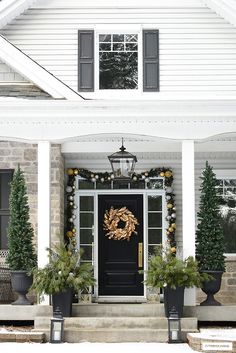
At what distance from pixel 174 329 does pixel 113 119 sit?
11.4ft

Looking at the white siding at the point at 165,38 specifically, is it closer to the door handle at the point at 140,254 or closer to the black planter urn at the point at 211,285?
the door handle at the point at 140,254

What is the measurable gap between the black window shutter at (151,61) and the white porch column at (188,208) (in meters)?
3.54

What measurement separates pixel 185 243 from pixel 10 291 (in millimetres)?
3817

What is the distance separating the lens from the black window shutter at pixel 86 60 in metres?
16.0

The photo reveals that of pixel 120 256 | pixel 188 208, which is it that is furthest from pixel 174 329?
pixel 120 256

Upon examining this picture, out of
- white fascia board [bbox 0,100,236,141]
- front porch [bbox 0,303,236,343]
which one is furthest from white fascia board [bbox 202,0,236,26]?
front porch [bbox 0,303,236,343]

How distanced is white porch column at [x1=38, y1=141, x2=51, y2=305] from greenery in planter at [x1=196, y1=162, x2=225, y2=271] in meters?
2.47

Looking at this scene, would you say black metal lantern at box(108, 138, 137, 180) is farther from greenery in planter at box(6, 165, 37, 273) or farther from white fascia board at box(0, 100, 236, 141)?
greenery in planter at box(6, 165, 37, 273)

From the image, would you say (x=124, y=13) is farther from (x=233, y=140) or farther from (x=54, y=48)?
(x=233, y=140)

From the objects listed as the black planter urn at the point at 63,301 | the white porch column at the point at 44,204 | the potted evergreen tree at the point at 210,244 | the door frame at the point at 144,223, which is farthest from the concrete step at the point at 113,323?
the door frame at the point at 144,223

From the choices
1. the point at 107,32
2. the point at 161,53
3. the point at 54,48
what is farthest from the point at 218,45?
the point at 54,48

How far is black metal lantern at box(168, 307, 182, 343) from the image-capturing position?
1170 cm

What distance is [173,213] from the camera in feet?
50.9

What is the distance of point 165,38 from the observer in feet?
52.9
